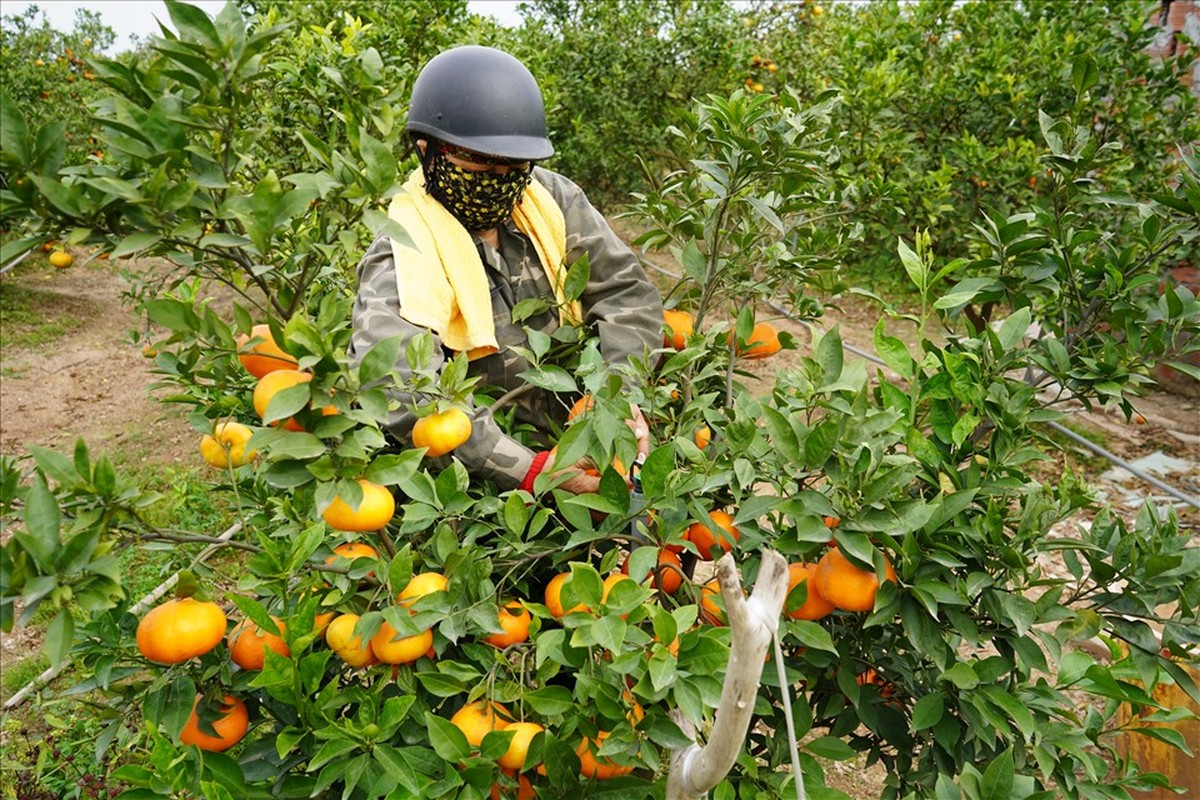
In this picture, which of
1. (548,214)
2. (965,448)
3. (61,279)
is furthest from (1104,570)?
(61,279)

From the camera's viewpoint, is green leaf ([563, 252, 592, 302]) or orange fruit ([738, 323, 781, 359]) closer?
green leaf ([563, 252, 592, 302])

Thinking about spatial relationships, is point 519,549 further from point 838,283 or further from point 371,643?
point 838,283

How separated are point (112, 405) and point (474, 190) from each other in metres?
4.46

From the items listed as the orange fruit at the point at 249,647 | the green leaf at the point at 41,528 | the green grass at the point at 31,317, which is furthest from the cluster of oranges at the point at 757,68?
the green leaf at the point at 41,528

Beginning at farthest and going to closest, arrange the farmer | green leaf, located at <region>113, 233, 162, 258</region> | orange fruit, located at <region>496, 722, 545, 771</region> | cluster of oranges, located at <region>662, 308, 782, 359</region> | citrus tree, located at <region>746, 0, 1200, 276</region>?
citrus tree, located at <region>746, 0, 1200, 276</region> → cluster of oranges, located at <region>662, 308, 782, 359</region> → the farmer → orange fruit, located at <region>496, 722, 545, 771</region> → green leaf, located at <region>113, 233, 162, 258</region>

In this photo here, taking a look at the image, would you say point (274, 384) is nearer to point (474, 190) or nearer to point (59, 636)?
point (59, 636)

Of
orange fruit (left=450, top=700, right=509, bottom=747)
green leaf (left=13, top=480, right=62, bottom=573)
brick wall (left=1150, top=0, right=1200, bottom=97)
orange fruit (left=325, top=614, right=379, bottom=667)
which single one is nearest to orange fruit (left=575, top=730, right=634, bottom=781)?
orange fruit (left=450, top=700, right=509, bottom=747)

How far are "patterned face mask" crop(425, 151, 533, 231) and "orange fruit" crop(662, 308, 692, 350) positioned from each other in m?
0.40

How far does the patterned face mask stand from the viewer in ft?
5.46

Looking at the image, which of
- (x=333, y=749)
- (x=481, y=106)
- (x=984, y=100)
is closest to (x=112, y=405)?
(x=481, y=106)

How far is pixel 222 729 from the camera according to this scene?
1.28 meters

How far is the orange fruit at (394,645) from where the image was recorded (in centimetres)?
121

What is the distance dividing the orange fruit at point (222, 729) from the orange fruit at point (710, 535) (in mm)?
721

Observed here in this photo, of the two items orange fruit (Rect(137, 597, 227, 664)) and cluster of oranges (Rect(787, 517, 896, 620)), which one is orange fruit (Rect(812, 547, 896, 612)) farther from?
orange fruit (Rect(137, 597, 227, 664))
